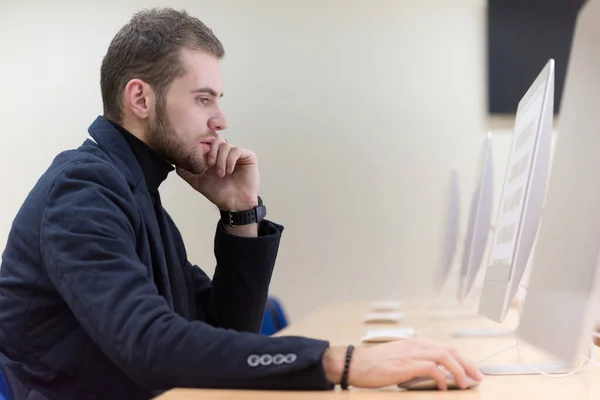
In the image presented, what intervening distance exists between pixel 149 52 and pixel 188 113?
15cm

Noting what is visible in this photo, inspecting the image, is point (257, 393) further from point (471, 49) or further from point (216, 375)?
point (471, 49)

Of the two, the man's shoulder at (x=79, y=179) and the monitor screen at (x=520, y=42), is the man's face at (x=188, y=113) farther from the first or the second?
the monitor screen at (x=520, y=42)

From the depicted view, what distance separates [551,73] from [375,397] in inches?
20.9

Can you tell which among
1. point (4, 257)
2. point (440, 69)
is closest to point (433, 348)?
point (4, 257)

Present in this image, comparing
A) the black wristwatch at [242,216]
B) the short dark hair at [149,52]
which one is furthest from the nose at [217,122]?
the black wristwatch at [242,216]

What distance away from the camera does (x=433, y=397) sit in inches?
32.2

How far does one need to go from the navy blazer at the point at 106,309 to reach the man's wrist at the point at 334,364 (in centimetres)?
1

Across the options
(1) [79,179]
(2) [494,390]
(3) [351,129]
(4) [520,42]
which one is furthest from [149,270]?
(4) [520,42]

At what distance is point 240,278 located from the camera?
63.6 inches

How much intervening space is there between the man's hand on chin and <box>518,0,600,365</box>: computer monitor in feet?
2.62

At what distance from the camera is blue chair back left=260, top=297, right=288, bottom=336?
2.30 meters

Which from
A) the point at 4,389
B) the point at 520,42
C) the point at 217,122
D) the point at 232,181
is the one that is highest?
the point at 520,42

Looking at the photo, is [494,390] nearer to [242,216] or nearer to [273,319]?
[242,216]

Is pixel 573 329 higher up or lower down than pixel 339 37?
lower down
